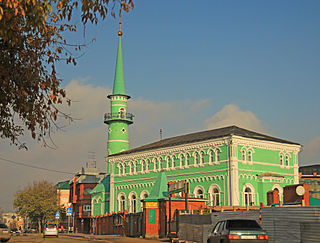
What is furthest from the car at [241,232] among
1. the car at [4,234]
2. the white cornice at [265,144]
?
the white cornice at [265,144]

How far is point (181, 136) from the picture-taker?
217 feet

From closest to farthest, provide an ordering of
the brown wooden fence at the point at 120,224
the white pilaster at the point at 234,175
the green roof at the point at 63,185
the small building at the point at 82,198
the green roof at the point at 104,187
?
the brown wooden fence at the point at 120,224 → the white pilaster at the point at 234,175 → the green roof at the point at 104,187 → the small building at the point at 82,198 → the green roof at the point at 63,185

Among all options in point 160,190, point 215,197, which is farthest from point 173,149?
point 160,190

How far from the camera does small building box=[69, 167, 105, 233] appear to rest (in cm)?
8062

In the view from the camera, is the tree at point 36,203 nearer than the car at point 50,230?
No

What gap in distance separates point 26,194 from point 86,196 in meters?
10.5

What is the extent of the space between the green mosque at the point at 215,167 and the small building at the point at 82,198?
479 inches

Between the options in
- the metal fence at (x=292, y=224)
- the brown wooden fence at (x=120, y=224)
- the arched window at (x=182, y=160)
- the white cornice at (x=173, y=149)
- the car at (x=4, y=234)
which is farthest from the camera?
the arched window at (x=182, y=160)

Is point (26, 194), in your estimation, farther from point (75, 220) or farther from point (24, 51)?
point (24, 51)

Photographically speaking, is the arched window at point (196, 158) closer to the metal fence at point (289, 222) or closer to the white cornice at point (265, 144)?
the white cornice at point (265, 144)

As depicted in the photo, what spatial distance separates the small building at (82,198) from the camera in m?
80.6

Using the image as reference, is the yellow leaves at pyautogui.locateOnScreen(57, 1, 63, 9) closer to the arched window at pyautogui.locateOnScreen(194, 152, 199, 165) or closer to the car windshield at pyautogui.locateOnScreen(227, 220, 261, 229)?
the car windshield at pyautogui.locateOnScreen(227, 220, 261, 229)

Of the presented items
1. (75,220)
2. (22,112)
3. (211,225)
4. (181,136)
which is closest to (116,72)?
(181,136)

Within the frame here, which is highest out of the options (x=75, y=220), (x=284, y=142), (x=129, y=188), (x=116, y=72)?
(x=116, y=72)
